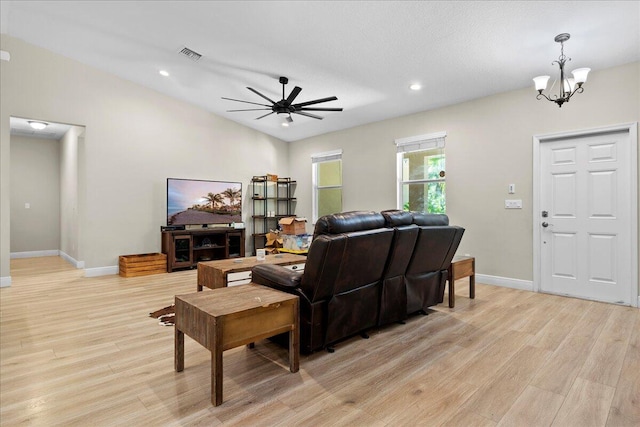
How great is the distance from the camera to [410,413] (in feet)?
5.72

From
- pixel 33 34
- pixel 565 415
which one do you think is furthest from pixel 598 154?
pixel 33 34

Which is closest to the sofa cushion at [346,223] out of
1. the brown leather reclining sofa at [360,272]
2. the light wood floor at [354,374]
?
the brown leather reclining sofa at [360,272]

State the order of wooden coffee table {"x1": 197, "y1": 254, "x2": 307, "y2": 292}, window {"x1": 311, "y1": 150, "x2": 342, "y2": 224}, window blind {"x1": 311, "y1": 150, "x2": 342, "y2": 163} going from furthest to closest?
window {"x1": 311, "y1": 150, "x2": 342, "y2": 224}, window blind {"x1": 311, "y1": 150, "x2": 342, "y2": 163}, wooden coffee table {"x1": 197, "y1": 254, "x2": 307, "y2": 292}

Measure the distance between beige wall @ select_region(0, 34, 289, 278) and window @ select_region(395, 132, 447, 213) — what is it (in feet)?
11.4

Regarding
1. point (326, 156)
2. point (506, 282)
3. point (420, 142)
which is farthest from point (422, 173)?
point (326, 156)

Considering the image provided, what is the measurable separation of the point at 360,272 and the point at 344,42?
258 cm

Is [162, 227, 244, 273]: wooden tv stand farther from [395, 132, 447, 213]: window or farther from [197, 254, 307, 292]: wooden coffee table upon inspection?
[395, 132, 447, 213]: window

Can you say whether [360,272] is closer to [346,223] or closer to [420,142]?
[346,223]

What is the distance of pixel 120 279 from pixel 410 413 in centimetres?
472

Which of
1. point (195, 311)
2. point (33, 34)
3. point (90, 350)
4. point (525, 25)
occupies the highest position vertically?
point (33, 34)

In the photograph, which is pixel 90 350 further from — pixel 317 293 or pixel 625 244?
pixel 625 244

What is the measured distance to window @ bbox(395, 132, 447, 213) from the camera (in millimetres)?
5227

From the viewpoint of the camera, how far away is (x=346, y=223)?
2336 millimetres

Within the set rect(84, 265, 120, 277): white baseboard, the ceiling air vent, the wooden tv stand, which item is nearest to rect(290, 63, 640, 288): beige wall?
the wooden tv stand
